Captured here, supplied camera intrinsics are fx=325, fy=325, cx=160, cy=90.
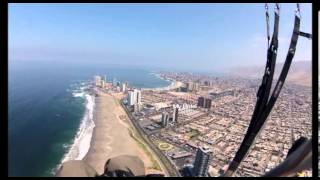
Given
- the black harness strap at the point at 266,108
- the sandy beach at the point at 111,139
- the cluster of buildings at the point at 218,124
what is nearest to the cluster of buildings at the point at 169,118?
the cluster of buildings at the point at 218,124

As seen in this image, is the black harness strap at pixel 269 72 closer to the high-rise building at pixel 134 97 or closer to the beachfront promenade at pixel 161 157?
the beachfront promenade at pixel 161 157

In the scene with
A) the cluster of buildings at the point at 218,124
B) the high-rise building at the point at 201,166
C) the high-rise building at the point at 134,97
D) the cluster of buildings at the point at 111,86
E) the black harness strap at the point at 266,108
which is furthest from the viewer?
the cluster of buildings at the point at 111,86

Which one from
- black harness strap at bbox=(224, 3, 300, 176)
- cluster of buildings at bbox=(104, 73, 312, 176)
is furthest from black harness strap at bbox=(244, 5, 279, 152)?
cluster of buildings at bbox=(104, 73, 312, 176)

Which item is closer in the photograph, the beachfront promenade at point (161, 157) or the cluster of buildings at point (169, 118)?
the beachfront promenade at point (161, 157)

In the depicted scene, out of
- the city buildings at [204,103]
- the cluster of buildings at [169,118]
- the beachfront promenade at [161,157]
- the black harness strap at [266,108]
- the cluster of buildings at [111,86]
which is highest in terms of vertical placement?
the black harness strap at [266,108]

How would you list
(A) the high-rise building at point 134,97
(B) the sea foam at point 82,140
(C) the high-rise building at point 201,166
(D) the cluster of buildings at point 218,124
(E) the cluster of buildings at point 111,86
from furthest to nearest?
(E) the cluster of buildings at point 111,86
(A) the high-rise building at point 134,97
(B) the sea foam at point 82,140
(D) the cluster of buildings at point 218,124
(C) the high-rise building at point 201,166

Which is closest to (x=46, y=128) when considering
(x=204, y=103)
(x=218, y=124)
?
(x=218, y=124)

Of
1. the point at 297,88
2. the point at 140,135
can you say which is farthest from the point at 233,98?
the point at 140,135

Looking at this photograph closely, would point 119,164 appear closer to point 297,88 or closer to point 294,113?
point 294,113

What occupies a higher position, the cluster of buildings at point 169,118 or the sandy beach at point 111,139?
the cluster of buildings at point 169,118
